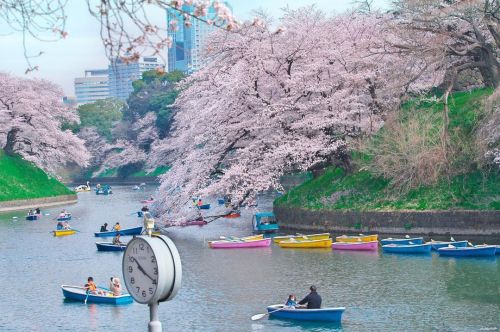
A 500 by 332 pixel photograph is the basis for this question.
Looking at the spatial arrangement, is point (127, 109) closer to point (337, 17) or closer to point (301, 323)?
point (337, 17)

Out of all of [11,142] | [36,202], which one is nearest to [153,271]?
[36,202]

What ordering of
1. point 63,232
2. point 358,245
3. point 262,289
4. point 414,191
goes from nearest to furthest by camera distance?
1. point 262,289
2. point 358,245
3. point 414,191
4. point 63,232

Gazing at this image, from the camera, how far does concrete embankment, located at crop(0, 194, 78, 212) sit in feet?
246

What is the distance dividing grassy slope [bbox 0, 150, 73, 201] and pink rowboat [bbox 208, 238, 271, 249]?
126 ft

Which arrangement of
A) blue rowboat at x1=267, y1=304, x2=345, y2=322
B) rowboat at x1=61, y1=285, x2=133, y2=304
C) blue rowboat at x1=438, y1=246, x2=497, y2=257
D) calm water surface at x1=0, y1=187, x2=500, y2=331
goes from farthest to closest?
blue rowboat at x1=438, y1=246, x2=497, y2=257 → rowboat at x1=61, y1=285, x2=133, y2=304 → calm water surface at x1=0, y1=187, x2=500, y2=331 → blue rowboat at x1=267, y1=304, x2=345, y2=322

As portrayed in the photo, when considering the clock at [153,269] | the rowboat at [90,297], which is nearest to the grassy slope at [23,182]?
the rowboat at [90,297]

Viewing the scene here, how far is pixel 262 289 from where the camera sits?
1198 inches

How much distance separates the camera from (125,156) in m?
118

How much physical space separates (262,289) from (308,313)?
17.5 ft

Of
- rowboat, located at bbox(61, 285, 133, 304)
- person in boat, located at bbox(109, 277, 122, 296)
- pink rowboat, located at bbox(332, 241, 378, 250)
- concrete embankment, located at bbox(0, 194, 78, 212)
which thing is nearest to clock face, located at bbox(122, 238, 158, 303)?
rowboat, located at bbox(61, 285, 133, 304)

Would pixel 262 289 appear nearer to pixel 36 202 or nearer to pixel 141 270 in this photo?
pixel 141 270

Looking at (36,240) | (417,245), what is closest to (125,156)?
(36,240)

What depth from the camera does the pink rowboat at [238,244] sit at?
41.6m

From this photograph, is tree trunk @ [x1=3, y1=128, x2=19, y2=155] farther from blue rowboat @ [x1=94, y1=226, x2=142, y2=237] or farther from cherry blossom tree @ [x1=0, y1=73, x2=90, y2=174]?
blue rowboat @ [x1=94, y1=226, x2=142, y2=237]
